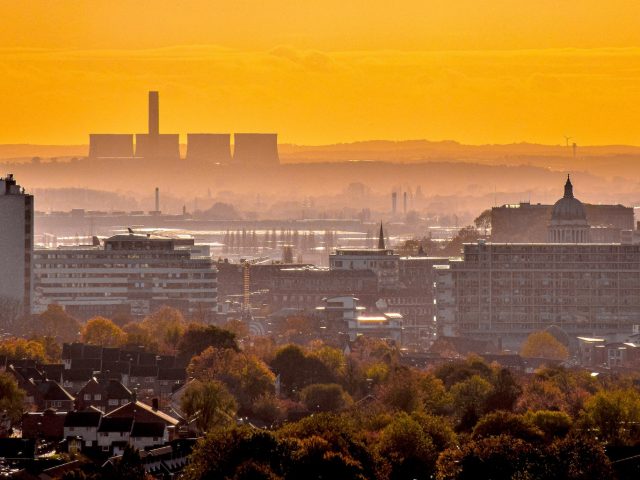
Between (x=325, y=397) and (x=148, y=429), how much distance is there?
45.2 ft

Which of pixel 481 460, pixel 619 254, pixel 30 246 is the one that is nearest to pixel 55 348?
pixel 30 246

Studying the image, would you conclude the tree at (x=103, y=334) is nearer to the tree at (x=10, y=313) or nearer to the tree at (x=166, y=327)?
the tree at (x=166, y=327)

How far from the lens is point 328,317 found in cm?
12812

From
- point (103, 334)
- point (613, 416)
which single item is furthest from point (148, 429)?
point (103, 334)

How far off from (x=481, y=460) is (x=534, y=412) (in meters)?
14.4

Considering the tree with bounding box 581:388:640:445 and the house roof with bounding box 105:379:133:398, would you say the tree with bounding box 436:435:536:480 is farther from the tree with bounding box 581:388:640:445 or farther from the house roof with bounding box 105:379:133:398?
the house roof with bounding box 105:379:133:398

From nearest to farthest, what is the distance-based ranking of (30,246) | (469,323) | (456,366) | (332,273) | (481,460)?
(481,460)
(456,366)
(30,246)
(469,323)
(332,273)

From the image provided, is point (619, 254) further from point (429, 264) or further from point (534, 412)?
point (534, 412)

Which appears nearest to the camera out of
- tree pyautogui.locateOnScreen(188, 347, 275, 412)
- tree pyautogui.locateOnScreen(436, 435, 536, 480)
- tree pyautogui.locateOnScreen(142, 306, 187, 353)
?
tree pyautogui.locateOnScreen(436, 435, 536, 480)

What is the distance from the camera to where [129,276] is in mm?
143125

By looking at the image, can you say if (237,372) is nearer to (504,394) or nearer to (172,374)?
(172,374)

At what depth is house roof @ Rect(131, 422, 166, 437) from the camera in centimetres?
6888

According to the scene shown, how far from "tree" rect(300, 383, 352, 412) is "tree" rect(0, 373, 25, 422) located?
895 centimetres

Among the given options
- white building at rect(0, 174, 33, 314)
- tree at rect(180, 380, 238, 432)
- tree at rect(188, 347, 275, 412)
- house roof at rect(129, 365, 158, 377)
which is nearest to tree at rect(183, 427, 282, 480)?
tree at rect(180, 380, 238, 432)
